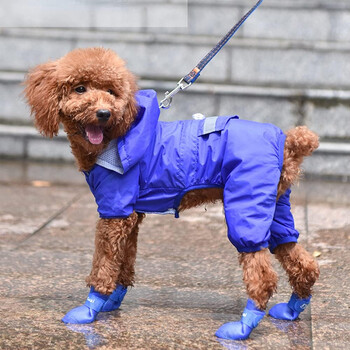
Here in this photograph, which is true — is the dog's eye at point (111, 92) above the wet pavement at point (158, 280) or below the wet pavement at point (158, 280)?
above

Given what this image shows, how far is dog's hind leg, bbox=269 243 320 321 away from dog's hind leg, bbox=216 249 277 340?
302 mm

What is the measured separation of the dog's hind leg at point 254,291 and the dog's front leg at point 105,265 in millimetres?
683

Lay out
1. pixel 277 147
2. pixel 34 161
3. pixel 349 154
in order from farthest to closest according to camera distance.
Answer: pixel 34 161 < pixel 349 154 < pixel 277 147

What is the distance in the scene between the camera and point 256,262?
3.85 metres

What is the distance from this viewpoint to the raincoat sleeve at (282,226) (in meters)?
4.18

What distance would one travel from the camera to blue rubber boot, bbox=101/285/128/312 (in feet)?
14.0

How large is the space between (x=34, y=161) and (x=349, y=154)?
3.94 metres

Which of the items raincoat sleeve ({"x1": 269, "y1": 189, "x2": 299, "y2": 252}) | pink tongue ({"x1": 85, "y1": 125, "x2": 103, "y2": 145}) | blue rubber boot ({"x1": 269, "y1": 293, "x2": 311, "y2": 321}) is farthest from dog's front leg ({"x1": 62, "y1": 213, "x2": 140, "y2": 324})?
blue rubber boot ({"x1": 269, "y1": 293, "x2": 311, "y2": 321})

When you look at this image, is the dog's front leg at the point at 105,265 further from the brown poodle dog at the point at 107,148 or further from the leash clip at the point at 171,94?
the leash clip at the point at 171,94

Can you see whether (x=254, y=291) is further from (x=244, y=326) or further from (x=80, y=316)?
(x=80, y=316)

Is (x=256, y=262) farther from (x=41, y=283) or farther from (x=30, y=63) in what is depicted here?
(x=30, y=63)

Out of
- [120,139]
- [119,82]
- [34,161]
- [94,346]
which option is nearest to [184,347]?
[94,346]

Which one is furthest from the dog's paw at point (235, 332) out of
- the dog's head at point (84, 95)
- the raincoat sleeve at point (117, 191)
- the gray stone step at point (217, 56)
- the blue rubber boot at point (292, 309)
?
the gray stone step at point (217, 56)

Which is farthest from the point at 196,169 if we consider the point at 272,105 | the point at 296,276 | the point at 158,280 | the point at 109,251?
the point at 272,105
